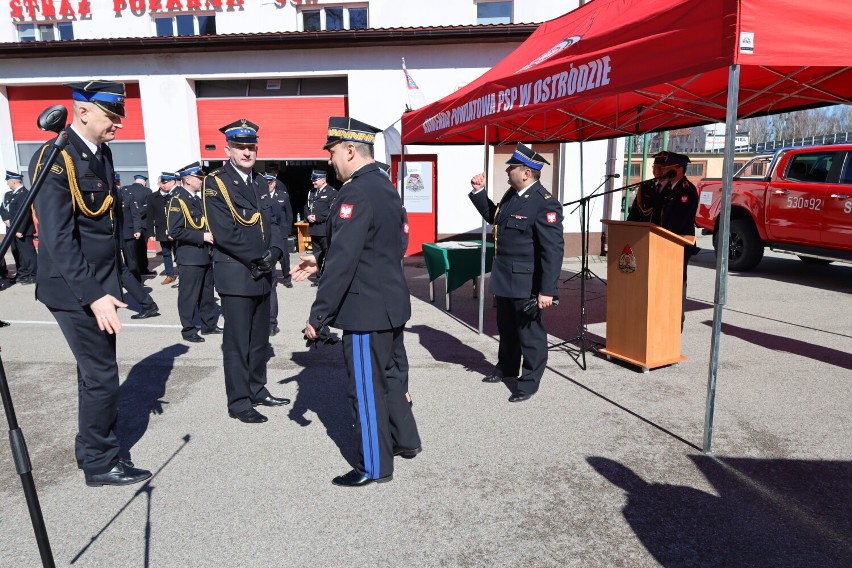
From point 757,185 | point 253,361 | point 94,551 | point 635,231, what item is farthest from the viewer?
point 757,185

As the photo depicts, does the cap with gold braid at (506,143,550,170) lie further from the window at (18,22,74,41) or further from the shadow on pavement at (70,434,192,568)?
the window at (18,22,74,41)

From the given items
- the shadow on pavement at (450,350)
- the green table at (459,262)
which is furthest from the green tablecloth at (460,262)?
the shadow on pavement at (450,350)

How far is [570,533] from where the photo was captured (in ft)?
9.32

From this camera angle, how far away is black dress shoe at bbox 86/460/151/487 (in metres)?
3.27

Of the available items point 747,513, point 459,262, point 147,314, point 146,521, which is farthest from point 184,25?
point 747,513

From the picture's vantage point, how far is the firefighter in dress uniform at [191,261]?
6.30m

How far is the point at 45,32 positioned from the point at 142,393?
13.5 metres

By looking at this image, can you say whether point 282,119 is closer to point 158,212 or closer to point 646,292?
point 158,212

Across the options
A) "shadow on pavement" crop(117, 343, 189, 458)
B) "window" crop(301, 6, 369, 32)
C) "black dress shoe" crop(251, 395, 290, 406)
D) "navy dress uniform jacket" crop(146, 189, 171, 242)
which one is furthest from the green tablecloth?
"window" crop(301, 6, 369, 32)

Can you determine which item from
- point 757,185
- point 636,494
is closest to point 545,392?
point 636,494

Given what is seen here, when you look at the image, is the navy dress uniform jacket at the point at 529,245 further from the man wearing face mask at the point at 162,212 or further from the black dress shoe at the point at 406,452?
the man wearing face mask at the point at 162,212

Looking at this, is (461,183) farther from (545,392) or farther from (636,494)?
(636,494)

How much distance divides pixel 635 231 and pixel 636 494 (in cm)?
261

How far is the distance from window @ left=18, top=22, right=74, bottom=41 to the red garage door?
13.0 ft
